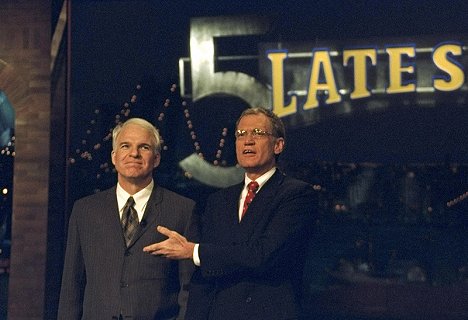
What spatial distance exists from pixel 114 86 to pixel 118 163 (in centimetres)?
506

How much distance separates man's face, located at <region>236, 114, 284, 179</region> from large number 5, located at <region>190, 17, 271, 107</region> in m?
4.70

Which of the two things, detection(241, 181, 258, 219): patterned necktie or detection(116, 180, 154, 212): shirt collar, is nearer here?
detection(241, 181, 258, 219): patterned necktie

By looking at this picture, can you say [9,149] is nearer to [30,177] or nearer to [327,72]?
[30,177]

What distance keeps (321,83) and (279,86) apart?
0.50 metres

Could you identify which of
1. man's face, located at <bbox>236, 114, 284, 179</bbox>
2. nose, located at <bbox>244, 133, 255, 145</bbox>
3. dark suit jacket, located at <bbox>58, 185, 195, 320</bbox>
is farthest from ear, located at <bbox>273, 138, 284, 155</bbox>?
dark suit jacket, located at <bbox>58, 185, 195, 320</bbox>

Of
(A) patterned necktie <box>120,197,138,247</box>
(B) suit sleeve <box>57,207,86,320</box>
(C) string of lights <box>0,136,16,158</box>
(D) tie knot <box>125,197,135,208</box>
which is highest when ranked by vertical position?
(C) string of lights <box>0,136,16,158</box>

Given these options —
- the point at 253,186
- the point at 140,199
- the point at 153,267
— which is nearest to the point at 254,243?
the point at 253,186

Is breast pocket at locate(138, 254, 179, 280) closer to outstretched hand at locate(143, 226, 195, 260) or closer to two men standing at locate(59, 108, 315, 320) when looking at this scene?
two men standing at locate(59, 108, 315, 320)

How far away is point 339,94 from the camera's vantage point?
7.82 metres

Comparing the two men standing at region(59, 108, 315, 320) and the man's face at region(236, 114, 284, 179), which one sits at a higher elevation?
the man's face at region(236, 114, 284, 179)

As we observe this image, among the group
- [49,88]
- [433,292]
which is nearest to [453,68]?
[433,292]

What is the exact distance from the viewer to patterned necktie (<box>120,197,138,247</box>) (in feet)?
11.1

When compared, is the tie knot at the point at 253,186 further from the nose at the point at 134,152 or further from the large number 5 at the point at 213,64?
the large number 5 at the point at 213,64

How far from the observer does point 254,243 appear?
297 centimetres
